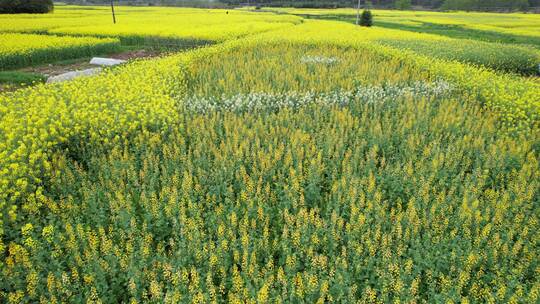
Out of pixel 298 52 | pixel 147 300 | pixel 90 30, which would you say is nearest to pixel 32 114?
pixel 147 300

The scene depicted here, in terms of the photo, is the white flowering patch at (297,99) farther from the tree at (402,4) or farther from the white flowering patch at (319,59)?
the tree at (402,4)

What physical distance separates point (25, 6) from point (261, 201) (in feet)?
155

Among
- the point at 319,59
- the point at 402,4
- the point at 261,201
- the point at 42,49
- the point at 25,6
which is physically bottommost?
the point at 261,201

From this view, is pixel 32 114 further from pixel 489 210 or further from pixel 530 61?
pixel 530 61

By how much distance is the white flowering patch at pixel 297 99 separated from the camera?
30.1 feet

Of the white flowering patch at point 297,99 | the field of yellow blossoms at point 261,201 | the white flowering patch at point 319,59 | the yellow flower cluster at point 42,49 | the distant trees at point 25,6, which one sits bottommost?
the field of yellow blossoms at point 261,201

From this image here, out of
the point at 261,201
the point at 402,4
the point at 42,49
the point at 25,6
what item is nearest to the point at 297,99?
the point at 261,201

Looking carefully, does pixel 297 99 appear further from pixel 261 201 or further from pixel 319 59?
pixel 319 59

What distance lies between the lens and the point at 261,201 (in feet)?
17.5

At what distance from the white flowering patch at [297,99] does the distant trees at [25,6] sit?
41.7 m

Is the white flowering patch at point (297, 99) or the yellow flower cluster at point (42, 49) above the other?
the yellow flower cluster at point (42, 49)

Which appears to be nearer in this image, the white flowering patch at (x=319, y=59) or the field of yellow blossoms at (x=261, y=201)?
the field of yellow blossoms at (x=261, y=201)

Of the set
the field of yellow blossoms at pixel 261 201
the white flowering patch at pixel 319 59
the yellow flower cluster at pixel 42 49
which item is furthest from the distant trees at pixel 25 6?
the field of yellow blossoms at pixel 261 201

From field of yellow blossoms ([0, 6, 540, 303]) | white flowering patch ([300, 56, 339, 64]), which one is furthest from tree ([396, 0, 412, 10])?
field of yellow blossoms ([0, 6, 540, 303])
